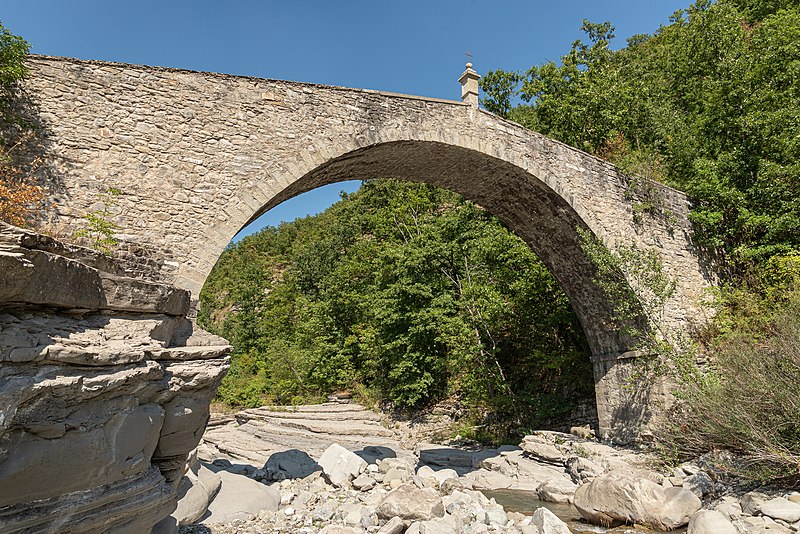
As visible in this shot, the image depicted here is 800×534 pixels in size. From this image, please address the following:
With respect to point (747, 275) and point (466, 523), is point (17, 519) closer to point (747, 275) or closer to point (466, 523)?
point (466, 523)

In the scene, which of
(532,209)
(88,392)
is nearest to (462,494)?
(88,392)

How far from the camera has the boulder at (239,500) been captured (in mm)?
5808

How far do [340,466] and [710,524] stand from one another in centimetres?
496

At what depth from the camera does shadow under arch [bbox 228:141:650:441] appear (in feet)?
28.0

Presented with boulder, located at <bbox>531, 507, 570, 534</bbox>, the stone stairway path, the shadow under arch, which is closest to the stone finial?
the shadow under arch

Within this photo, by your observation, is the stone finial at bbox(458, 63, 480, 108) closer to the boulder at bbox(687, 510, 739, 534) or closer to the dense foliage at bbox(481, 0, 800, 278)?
the dense foliage at bbox(481, 0, 800, 278)

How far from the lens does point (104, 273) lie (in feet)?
9.58

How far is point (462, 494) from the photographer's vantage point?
22.8 ft

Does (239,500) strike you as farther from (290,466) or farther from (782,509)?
(782,509)

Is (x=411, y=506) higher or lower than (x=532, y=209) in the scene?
lower

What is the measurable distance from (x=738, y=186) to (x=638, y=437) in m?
5.90

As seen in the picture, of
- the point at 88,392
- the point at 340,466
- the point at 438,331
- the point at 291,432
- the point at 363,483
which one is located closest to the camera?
the point at 88,392

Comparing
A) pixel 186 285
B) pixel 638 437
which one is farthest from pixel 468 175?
pixel 638 437

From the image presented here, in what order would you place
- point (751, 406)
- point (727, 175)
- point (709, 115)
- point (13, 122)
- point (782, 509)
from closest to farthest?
1. point (782, 509)
2. point (13, 122)
3. point (751, 406)
4. point (727, 175)
5. point (709, 115)
